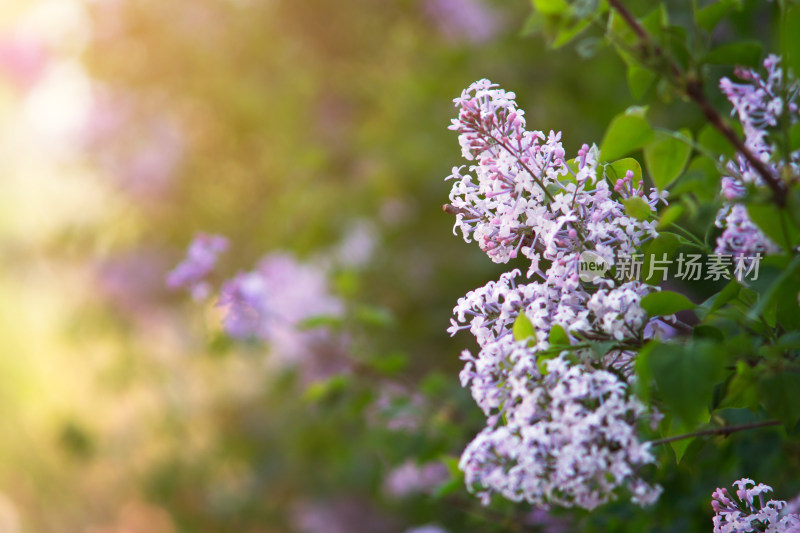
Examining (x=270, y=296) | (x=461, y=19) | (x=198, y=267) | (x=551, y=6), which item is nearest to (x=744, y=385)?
(x=551, y=6)

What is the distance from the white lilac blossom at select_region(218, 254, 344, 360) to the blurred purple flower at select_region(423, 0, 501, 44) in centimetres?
80

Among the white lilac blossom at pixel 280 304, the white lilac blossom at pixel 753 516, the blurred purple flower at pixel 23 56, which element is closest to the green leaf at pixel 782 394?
the white lilac blossom at pixel 753 516

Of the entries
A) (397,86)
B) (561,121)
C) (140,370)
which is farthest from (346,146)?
(140,370)

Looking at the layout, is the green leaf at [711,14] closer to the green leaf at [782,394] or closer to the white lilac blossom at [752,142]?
the white lilac blossom at [752,142]

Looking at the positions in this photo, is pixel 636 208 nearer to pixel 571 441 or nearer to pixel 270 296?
pixel 571 441

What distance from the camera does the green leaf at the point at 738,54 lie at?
48 centimetres

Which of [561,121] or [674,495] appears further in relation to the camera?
[561,121]

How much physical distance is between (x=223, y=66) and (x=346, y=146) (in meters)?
0.38

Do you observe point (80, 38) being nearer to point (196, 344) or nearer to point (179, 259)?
point (179, 259)

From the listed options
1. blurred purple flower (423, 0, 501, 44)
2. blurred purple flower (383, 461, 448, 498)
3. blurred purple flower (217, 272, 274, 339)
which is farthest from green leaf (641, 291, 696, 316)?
blurred purple flower (423, 0, 501, 44)

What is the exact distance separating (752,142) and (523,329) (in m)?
0.20

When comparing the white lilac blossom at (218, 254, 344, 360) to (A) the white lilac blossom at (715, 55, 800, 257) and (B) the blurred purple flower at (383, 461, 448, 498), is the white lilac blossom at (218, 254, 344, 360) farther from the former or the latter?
(A) the white lilac blossom at (715, 55, 800, 257)

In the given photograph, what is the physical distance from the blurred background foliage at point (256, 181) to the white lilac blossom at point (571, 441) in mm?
874

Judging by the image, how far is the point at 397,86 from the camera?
183cm
